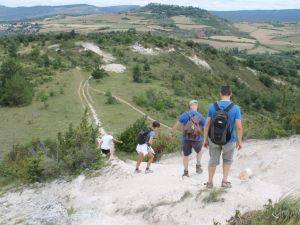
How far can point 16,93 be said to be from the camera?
106 ft

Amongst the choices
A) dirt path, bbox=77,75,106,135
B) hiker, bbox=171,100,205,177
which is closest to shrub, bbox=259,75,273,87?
dirt path, bbox=77,75,106,135

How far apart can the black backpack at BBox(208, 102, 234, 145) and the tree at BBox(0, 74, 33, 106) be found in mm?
25587

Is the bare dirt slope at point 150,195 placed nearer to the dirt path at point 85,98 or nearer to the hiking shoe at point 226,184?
the hiking shoe at point 226,184

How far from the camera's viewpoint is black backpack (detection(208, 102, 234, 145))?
8.60 meters

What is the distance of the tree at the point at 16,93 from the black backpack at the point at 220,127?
83.9 feet

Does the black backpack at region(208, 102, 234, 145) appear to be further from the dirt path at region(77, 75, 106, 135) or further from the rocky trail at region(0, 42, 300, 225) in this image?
the dirt path at region(77, 75, 106, 135)

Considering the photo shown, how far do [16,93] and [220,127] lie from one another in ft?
84.9

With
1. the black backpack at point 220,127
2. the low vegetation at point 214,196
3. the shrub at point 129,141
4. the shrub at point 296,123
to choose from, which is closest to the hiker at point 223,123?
the black backpack at point 220,127

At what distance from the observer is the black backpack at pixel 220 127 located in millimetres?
8602

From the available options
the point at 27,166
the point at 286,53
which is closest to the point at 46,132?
the point at 27,166

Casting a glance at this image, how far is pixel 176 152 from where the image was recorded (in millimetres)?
15859

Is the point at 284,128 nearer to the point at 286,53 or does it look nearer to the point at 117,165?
the point at 117,165

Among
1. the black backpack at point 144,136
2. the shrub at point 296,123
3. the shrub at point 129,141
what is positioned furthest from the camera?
the shrub at point 129,141

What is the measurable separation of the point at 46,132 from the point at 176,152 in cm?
1088
